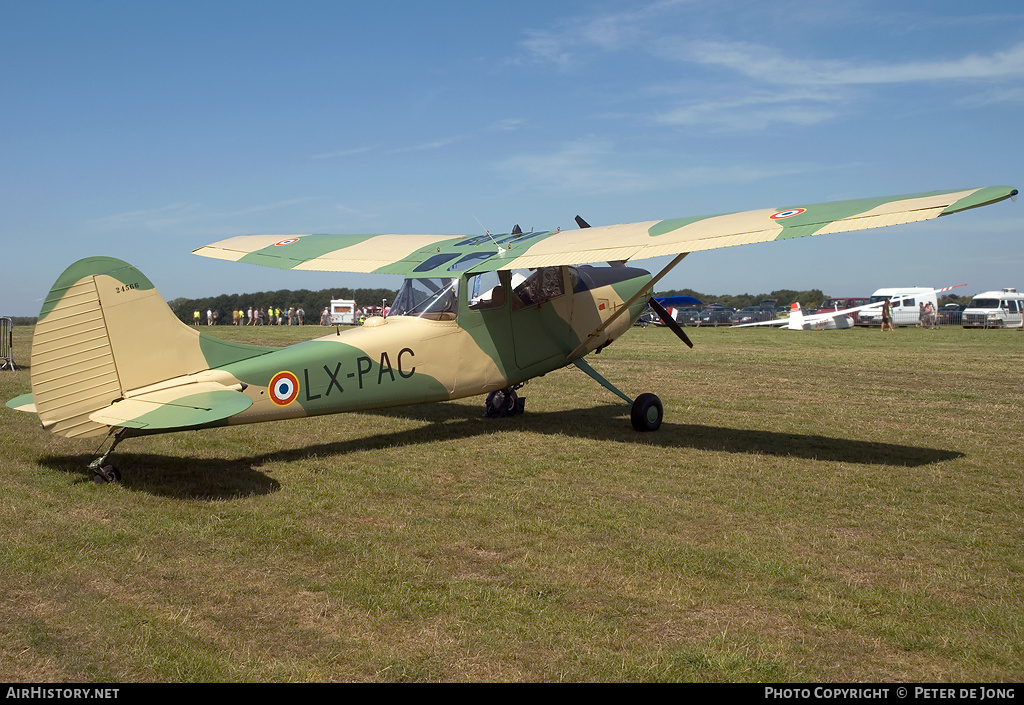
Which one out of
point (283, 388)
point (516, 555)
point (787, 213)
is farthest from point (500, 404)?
point (516, 555)

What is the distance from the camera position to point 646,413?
32.6 feet

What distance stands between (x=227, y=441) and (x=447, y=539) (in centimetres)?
449

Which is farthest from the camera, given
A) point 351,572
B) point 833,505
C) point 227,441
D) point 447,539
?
point 227,441

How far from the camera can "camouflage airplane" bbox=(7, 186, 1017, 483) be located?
20.9ft

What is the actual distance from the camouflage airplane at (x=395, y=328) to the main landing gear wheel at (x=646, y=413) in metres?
0.02

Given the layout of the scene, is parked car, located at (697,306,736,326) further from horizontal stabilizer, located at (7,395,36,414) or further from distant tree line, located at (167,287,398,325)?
horizontal stabilizer, located at (7,395,36,414)

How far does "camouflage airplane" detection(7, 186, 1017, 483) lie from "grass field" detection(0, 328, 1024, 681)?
2.19 ft

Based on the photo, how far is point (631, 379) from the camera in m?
15.9

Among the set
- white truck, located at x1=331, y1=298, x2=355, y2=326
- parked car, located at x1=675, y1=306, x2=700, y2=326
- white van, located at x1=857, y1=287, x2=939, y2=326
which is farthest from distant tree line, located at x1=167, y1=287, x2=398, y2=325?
white van, located at x1=857, y1=287, x2=939, y2=326

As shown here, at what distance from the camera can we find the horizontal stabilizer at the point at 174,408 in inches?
237

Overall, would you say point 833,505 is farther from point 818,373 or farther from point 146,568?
point 818,373

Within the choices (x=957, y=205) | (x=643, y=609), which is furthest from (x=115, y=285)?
(x=957, y=205)

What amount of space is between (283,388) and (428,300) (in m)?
2.28

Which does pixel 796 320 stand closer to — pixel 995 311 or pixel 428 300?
pixel 995 311
